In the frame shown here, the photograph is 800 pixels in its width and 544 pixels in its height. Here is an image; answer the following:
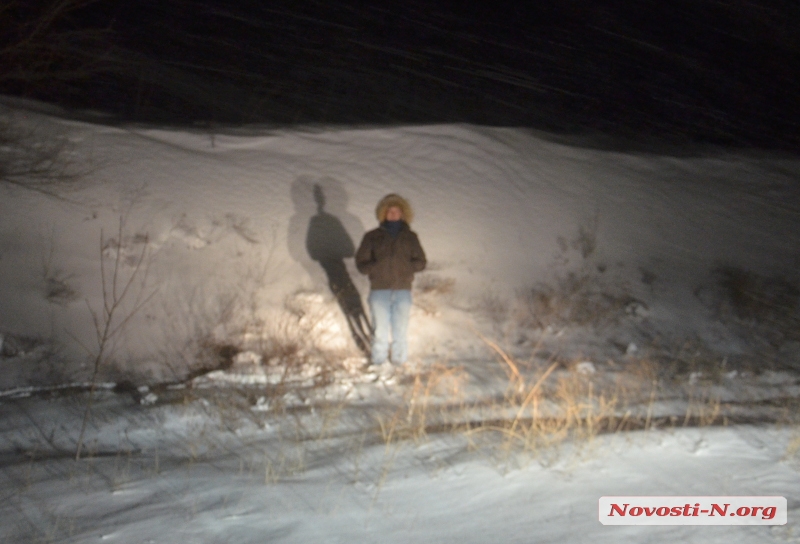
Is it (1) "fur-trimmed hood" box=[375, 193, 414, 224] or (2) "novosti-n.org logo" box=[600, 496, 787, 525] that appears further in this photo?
(1) "fur-trimmed hood" box=[375, 193, 414, 224]

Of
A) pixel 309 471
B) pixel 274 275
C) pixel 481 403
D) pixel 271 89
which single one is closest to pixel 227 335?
pixel 274 275

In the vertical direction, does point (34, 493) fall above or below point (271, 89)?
below

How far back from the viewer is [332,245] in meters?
11.1

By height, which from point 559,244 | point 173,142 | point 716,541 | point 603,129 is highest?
point 603,129

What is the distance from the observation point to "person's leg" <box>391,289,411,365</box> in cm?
793

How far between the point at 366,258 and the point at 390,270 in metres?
0.29

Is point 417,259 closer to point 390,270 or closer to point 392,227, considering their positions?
point 390,270

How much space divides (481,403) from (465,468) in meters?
1.93

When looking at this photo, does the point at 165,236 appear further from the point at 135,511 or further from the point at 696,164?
the point at 696,164

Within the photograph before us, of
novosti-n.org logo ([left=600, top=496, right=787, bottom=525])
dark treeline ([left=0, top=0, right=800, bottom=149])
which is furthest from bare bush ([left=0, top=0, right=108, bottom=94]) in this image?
novosti-n.org logo ([left=600, top=496, right=787, bottom=525])

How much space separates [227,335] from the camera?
8992mm

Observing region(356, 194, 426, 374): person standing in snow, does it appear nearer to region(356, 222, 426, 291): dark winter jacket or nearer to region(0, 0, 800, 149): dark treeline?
region(356, 222, 426, 291): dark winter jacket

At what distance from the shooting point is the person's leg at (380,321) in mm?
7918

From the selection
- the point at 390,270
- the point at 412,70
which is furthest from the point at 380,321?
the point at 412,70
